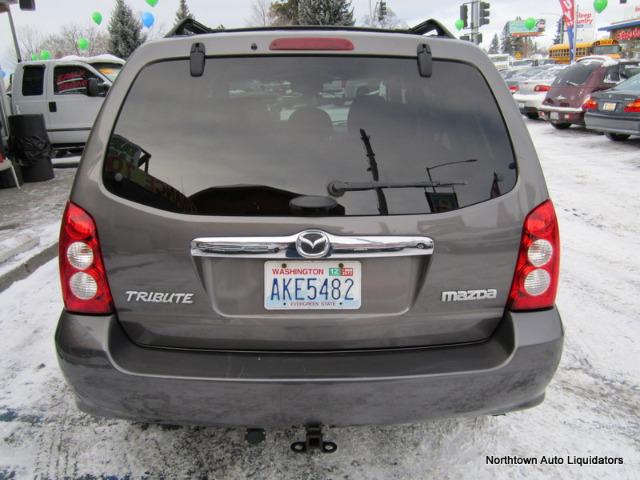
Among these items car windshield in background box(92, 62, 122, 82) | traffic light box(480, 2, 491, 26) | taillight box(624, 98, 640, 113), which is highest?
traffic light box(480, 2, 491, 26)

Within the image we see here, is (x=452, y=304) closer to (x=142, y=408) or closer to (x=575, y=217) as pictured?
(x=142, y=408)

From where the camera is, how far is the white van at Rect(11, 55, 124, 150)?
12102mm

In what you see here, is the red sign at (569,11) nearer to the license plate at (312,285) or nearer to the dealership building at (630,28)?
the dealership building at (630,28)

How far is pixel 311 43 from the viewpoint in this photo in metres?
1.99

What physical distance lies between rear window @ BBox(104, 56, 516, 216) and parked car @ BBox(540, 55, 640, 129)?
547 inches

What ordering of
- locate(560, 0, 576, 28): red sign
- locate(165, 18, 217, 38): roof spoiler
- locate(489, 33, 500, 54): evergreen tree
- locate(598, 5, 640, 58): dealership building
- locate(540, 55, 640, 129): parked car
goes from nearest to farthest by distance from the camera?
locate(165, 18, 217, 38): roof spoiler
locate(540, 55, 640, 129): parked car
locate(560, 0, 576, 28): red sign
locate(598, 5, 640, 58): dealership building
locate(489, 33, 500, 54): evergreen tree

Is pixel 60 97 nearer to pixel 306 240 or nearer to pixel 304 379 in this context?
pixel 306 240

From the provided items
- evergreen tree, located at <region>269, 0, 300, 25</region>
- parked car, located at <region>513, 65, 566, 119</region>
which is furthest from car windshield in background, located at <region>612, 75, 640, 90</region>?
evergreen tree, located at <region>269, 0, 300, 25</region>

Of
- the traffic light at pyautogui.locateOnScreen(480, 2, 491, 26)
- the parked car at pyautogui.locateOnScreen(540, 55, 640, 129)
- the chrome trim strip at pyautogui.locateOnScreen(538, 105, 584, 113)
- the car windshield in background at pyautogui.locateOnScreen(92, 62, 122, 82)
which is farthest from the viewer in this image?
the traffic light at pyautogui.locateOnScreen(480, 2, 491, 26)

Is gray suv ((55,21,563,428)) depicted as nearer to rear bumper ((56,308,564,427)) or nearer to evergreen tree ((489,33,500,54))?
rear bumper ((56,308,564,427))

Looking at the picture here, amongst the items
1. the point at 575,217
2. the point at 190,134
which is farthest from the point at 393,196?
the point at 575,217

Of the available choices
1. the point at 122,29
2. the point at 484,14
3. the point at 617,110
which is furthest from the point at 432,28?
the point at 122,29

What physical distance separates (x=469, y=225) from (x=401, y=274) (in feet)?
1.01

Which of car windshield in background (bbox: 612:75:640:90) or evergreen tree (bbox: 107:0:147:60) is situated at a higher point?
evergreen tree (bbox: 107:0:147:60)
